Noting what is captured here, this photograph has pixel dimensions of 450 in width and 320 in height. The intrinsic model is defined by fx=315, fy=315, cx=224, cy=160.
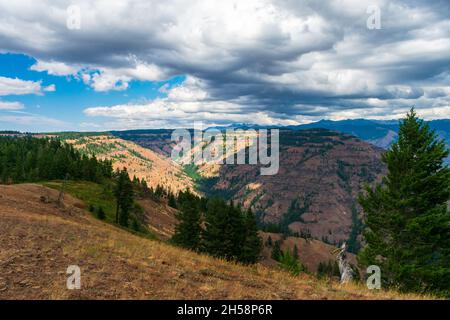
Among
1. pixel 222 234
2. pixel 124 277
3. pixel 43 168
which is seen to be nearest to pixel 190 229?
pixel 222 234

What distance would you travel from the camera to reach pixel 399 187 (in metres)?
27.1

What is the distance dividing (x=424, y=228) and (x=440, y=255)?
3.23m

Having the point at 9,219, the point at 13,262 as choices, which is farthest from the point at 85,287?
the point at 9,219

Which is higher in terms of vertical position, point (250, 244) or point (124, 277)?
point (124, 277)

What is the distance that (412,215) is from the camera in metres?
26.0

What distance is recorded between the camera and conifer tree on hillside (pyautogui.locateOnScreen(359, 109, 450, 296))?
23516mm

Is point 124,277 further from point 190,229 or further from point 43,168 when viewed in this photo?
point 43,168

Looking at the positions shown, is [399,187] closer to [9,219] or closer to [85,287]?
[85,287]

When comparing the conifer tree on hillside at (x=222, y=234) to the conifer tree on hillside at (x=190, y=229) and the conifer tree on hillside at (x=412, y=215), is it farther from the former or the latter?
the conifer tree on hillside at (x=412, y=215)

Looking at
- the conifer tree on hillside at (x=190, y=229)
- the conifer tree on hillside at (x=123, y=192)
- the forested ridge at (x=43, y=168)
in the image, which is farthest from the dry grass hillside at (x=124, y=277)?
the forested ridge at (x=43, y=168)

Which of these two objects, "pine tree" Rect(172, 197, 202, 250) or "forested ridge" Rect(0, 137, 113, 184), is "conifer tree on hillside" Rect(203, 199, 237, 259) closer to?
"pine tree" Rect(172, 197, 202, 250)

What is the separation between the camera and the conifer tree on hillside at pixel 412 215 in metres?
23.5

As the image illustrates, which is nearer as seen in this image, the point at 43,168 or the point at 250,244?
the point at 250,244

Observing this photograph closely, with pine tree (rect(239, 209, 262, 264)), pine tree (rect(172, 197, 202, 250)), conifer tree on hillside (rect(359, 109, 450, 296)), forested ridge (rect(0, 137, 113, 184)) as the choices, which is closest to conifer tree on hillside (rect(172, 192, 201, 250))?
pine tree (rect(172, 197, 202, 250))
